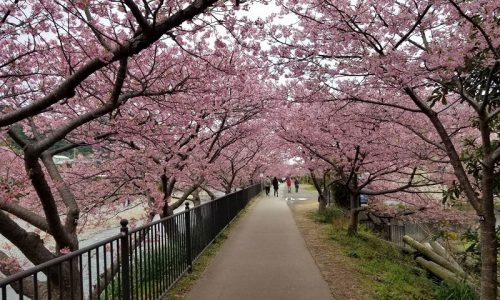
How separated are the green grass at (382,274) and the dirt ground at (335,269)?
17cm

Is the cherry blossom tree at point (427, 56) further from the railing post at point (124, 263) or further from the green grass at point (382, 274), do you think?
the railing post at point (124, 263)

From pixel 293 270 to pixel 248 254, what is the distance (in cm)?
169

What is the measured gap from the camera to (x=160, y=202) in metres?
8.08

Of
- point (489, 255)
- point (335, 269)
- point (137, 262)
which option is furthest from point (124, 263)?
point (335, 269)

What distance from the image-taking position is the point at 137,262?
5.37 m

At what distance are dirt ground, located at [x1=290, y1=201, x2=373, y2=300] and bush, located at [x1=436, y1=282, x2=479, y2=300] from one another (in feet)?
4.20

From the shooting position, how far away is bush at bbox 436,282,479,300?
5.99 meters

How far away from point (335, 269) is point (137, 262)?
3815 millimetres

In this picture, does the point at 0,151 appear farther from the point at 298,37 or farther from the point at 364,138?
the point at 364,138

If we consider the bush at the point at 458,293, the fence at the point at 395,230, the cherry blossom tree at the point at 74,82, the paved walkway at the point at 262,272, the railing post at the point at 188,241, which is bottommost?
the fence at the point at 395,230

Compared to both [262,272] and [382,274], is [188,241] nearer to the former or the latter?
[262,272]

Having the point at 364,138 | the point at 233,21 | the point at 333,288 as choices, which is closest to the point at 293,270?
the point at 333,288

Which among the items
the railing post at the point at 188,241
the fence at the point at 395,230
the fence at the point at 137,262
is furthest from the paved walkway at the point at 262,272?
the fence at the point at 395,230

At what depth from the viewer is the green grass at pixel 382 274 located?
6.22 metres
